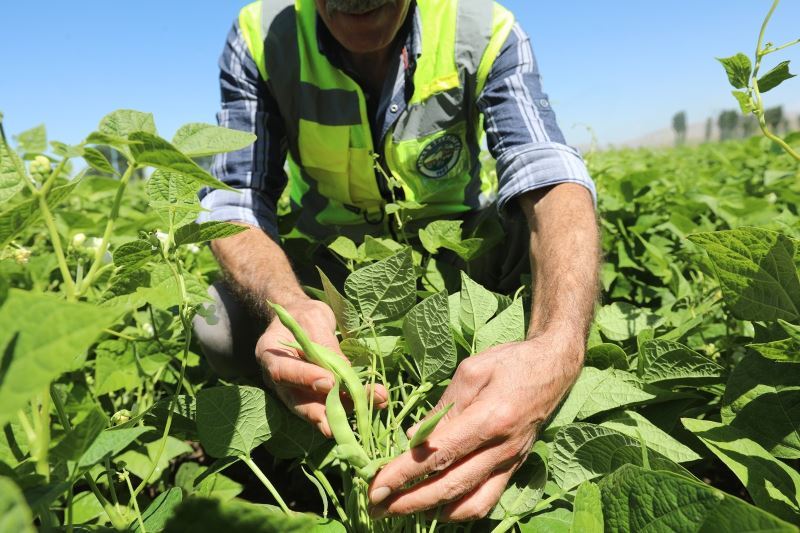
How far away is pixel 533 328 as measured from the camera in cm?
129

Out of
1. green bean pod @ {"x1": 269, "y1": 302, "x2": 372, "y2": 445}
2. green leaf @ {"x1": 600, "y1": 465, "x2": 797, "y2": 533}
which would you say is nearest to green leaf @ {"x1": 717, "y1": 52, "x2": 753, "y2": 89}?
green leaf @ {"x1": 600, "y1": 465, "x2": 797, "y2": 533}

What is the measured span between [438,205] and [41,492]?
1.90 metres

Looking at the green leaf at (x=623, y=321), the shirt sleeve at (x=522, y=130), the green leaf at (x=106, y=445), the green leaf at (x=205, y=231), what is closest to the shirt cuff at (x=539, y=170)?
the shirt sleeve at (x=522, y=130)

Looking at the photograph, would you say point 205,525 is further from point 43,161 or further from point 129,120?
point 43,161

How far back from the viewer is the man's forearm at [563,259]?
1261 mm

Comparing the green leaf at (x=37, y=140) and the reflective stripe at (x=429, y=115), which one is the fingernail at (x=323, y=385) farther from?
the reflective stripe at (x=429, y=115)

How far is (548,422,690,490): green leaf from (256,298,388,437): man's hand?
12.5 inches

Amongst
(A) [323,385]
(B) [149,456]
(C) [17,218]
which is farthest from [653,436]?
(B) [149,456]

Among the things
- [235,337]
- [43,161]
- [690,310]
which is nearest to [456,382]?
[43,161]

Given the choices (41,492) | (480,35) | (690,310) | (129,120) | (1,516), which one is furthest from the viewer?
(480,35)

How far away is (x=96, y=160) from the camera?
0.76m

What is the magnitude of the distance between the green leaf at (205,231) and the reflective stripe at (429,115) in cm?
134

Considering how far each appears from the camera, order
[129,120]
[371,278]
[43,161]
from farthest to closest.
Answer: [371,278], [43,161], [129,120]

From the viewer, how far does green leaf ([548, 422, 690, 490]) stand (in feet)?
3.08
